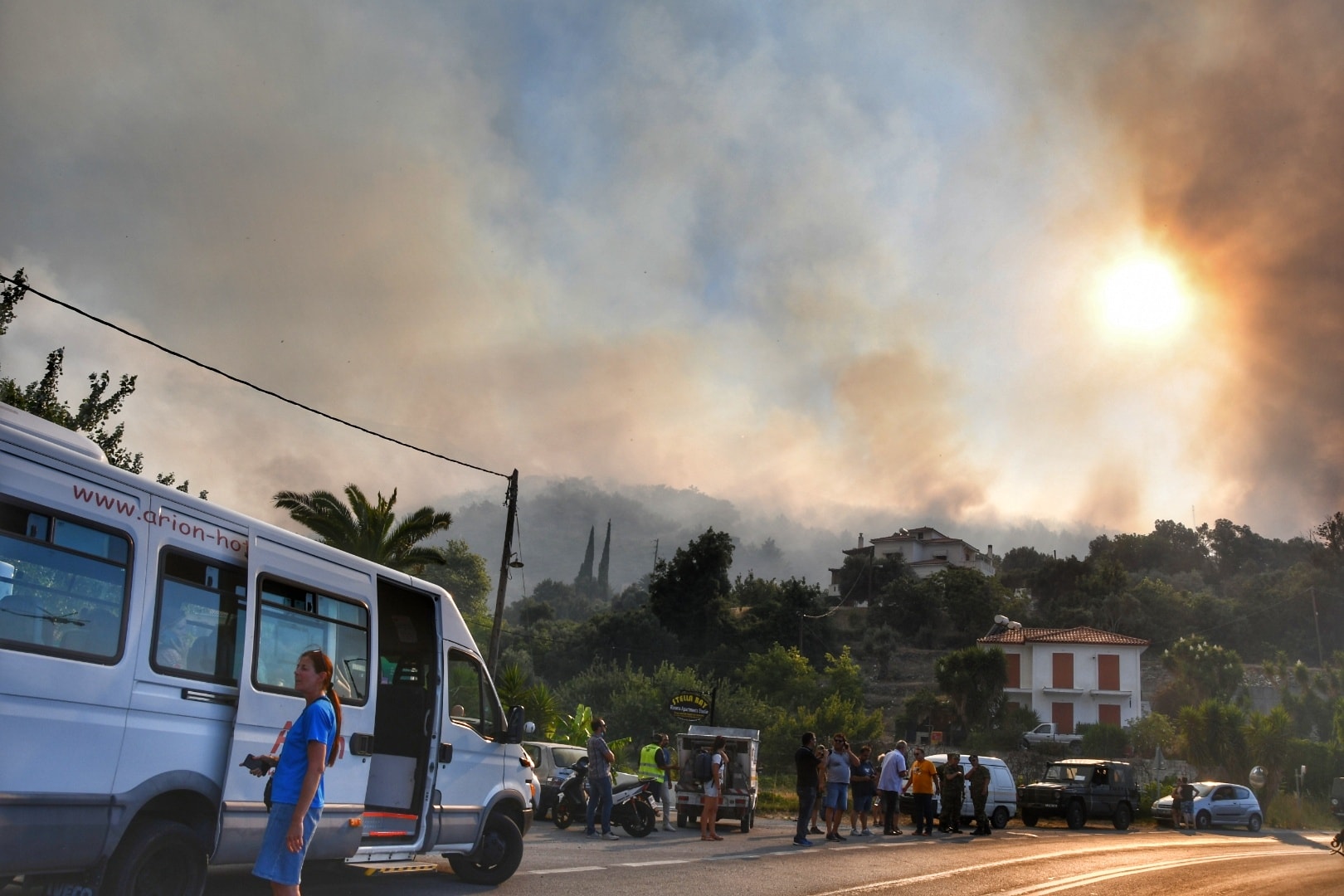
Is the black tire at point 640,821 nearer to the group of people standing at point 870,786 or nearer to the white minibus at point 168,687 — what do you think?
the group of people standing at point 870,786

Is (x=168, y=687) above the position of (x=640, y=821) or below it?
above

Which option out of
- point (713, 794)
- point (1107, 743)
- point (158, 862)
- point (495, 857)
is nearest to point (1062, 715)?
point (1107, 743)

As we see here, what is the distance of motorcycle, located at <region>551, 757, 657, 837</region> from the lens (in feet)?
56.5

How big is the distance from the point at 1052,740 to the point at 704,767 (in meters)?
43.6

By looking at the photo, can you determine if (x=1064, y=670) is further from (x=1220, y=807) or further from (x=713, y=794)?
(x=713, y=794)

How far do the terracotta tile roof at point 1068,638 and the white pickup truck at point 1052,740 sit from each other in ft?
24.4

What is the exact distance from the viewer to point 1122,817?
2875 centimetres

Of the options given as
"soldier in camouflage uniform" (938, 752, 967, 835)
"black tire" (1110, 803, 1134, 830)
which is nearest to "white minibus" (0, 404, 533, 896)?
"soldier in camouflage uniform" (938, 752, 967, 835)

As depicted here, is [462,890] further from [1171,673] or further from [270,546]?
[1171,673]

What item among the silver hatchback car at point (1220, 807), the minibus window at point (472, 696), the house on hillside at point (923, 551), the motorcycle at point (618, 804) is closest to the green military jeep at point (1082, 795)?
the silver hatchback car at point (1220, 807)

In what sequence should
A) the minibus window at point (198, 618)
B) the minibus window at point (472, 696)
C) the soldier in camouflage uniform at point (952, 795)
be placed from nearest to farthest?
the minibus window at point (198, 618), the minibus window at point (472, 696), the soldier in camouflage uniform at point (952, 795)

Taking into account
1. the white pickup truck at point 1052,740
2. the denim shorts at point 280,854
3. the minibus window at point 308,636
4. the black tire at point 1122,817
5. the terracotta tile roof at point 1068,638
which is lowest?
the black tire at point 1122,817

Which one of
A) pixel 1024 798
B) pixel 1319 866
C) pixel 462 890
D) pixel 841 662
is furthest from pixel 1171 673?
pixel 462 890

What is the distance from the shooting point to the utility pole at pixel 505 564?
29.4 m
